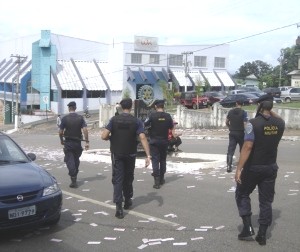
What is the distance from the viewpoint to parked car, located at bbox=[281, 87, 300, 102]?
46.4 m

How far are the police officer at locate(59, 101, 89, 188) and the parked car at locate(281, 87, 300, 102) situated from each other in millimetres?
40027

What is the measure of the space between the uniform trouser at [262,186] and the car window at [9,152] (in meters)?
3.34

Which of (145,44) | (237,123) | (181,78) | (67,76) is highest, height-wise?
(145,44)

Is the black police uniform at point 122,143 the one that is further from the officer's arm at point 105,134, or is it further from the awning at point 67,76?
the awning at point 67,76

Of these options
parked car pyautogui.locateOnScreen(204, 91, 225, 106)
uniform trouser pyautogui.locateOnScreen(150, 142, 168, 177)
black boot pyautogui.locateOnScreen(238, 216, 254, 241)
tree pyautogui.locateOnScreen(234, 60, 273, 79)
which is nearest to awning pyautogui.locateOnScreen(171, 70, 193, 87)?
parked car pyautogui.locateOnScreen(204, 91, 225, 106)

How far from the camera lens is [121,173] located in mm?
6992

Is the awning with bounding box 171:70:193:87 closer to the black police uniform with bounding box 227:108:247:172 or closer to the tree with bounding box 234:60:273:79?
the black police uniform with bounding box 227:108:247:172

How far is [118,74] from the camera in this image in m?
60.0

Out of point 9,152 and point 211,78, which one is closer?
point 9,152

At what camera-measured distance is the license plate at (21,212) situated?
18.2 feet

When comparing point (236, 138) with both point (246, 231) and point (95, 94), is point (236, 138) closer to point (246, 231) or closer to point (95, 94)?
point (246, 231)

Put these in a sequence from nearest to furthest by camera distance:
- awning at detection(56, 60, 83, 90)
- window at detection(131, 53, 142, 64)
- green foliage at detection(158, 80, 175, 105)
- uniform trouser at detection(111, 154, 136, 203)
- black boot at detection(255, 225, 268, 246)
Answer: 1. black boot at detection(255, 225, 268, 246)
2. uniform trouser at detection(111, 154, 136, 203)
3. green foliage at detection(158, 80, 175, 105)
4. awning at detection(56, 60, 83, 90)
5. window at detection(131, 53, 142, 64)

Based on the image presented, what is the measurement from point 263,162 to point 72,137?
4.92m

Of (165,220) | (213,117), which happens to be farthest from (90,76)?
(165,220)
